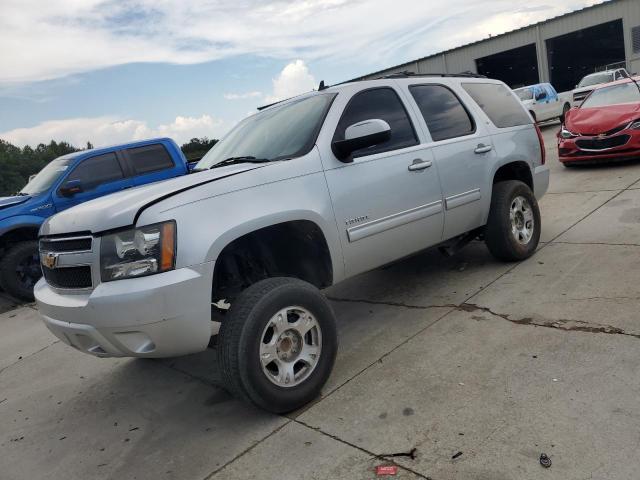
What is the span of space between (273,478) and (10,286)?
20.1 feet

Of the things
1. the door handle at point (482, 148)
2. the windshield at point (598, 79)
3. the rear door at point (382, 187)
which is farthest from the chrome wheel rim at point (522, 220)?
the windshield at point (598, 79)

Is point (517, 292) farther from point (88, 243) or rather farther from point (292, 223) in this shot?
point (88, 243)

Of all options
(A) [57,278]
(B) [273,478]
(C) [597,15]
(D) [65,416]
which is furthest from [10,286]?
(C) [597,15]

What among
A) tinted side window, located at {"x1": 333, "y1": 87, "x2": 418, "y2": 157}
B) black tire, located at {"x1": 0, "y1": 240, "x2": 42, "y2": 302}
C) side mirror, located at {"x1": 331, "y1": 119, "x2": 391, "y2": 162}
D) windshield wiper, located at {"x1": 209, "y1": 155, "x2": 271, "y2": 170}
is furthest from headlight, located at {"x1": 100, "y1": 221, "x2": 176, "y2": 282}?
black tire, located at {"x1": 0, "y1": 240, "x2": 42, "y2": 302}

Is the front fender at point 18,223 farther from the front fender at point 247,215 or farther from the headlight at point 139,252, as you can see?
the front fender at point 247,215

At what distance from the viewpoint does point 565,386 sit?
9.30 ft

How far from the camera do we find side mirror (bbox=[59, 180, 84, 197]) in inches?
303

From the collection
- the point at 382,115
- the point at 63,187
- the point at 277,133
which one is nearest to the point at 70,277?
the point at 277,133

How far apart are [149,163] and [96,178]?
87cm

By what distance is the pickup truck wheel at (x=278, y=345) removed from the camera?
2818 millimetres

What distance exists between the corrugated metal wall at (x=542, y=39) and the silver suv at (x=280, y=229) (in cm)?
2911

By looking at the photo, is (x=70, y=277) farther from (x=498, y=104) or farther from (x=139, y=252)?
(x=498, y=104)

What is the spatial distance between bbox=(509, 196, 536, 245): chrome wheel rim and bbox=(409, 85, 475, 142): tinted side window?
0.89m

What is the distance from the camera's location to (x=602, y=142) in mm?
8820
